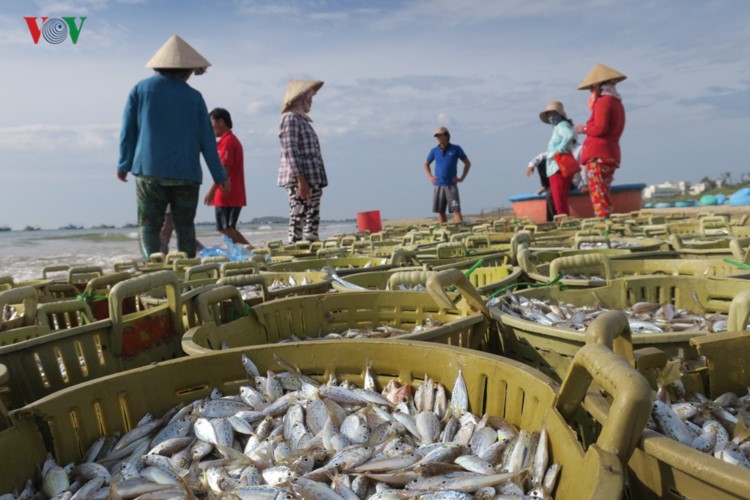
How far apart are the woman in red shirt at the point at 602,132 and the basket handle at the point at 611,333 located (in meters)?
10.6

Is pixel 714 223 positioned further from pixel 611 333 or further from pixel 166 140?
pixel 166 140

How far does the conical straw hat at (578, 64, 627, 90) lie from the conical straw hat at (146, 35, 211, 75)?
25.7 feet

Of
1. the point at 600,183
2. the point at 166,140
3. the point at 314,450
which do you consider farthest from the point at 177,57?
the point at 600,183

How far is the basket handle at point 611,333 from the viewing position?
1.30m

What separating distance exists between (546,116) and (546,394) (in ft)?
41.5

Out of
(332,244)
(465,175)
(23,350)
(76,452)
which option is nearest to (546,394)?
(76,452)

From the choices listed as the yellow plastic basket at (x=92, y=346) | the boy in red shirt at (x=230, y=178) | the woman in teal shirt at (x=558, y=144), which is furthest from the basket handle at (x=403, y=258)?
the woman in teal shirt at (x=558, y=144)

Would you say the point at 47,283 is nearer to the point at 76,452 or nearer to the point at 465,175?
the point at 76,452

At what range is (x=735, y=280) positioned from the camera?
276 centimetres

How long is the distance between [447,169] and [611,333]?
39.1 feet

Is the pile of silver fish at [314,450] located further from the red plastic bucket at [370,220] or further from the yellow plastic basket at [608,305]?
the red plastic bucket at [370,220]

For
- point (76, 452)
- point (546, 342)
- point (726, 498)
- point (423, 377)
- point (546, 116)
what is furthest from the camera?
point (546, 116)

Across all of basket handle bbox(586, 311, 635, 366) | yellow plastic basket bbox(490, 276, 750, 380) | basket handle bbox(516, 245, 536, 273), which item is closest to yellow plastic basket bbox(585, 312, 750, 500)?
basket handle bbox(586, 311, 635, 366)

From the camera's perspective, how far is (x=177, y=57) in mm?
6652
